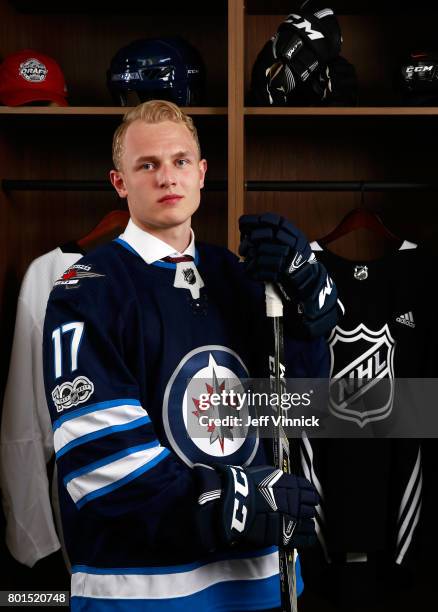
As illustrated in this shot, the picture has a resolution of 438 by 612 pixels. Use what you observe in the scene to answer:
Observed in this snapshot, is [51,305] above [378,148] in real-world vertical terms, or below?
below

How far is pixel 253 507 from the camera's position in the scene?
1.10 metres

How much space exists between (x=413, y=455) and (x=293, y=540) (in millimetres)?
760

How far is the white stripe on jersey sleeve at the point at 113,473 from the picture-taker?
1069mm

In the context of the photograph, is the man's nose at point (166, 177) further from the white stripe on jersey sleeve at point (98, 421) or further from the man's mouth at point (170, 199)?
the white stripe on jersey sleeve at point (98, 421)

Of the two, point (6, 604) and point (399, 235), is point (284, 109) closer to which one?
point (399, 235)

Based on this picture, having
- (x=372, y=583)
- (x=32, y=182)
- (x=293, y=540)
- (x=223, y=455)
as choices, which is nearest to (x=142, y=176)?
(x=223, y=455)

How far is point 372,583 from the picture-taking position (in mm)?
1868

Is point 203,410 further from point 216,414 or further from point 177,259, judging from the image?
point 177,259

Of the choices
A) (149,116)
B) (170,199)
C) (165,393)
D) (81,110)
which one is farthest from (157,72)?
(165,393)

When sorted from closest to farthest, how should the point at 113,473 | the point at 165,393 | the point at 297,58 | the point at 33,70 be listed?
the point at 113,473
the point at 165,393
the point at 297,58
the point at 33,70

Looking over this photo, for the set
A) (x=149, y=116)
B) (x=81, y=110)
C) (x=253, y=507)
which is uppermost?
(x=81, y=110)

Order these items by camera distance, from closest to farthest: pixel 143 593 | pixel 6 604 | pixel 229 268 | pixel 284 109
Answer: pixel 143 593, pixel 229 268, pixel 284 109, pixel 6 604

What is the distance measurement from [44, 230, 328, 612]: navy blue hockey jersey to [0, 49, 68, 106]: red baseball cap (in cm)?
79

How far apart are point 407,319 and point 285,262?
0.74m
